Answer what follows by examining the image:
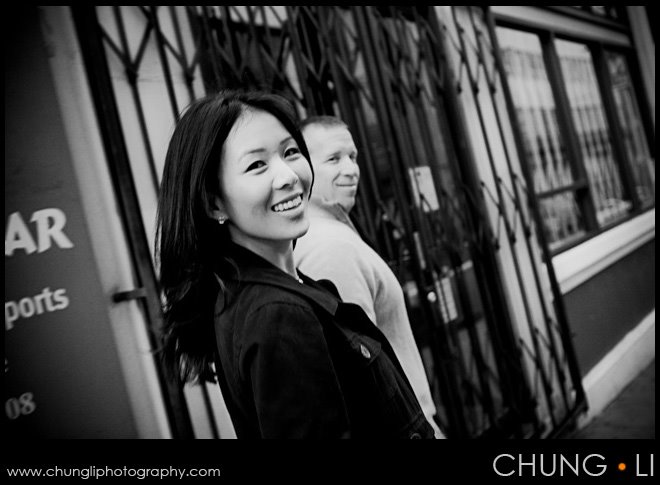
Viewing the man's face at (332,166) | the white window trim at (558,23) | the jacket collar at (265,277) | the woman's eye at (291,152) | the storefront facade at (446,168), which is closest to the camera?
the jacket collar at (265,277)

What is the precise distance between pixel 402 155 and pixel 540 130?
2699 millimetres

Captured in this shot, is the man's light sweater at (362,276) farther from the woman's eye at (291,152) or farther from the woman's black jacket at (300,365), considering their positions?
the woman's eye at (291,152)

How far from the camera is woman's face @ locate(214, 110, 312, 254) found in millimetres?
1185

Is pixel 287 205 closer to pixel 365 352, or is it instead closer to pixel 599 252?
pixel 365 352

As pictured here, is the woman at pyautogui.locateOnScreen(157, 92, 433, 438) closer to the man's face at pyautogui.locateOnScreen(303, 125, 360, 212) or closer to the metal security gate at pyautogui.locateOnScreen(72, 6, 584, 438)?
the man's face at pyautogui.locateOnScreen(303, 125, 360, 212)

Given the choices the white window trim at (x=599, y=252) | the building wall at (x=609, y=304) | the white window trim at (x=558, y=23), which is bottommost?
the building wall at (x=609, y=304)

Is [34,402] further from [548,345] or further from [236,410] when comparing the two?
[548,345]

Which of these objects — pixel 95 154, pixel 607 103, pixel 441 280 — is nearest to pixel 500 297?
pixel 441 280

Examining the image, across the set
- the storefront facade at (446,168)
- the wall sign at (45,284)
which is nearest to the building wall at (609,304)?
the storefront facade at (446,168)

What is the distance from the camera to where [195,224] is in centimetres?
120

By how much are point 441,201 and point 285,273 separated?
228 cm

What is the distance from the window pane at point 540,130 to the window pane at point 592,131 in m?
0.34

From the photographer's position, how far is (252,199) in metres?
1.19

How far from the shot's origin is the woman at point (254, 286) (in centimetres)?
106
